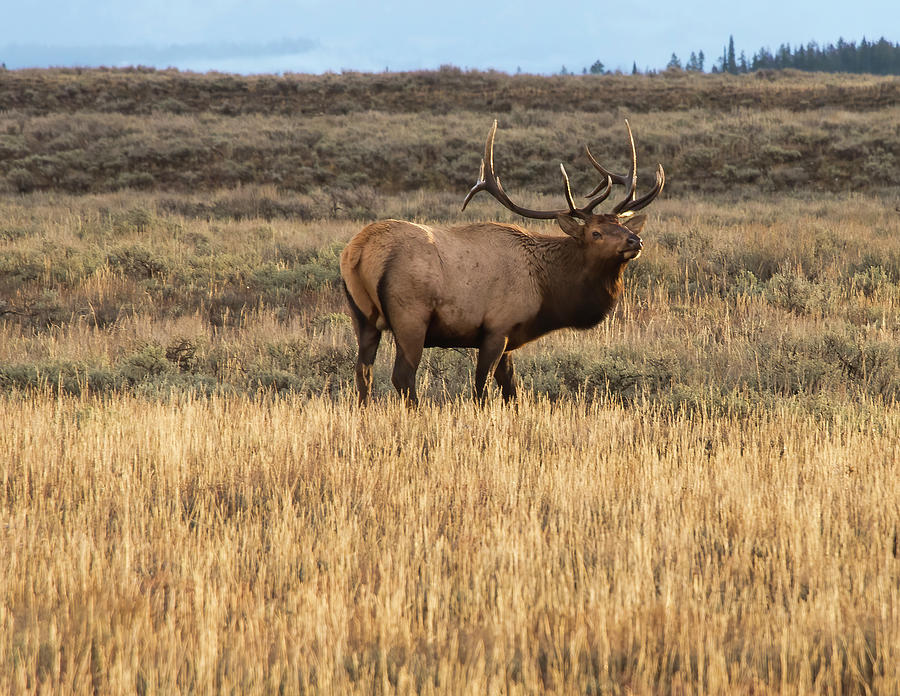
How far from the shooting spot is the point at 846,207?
67.2 ft

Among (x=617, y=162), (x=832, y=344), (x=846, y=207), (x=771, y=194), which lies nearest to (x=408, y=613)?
(x=832, y=344)

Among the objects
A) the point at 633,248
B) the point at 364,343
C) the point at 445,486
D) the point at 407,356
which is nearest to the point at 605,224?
the point at 633,248

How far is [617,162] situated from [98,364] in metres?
22.8

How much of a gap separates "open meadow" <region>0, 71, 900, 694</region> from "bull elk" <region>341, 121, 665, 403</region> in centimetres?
51

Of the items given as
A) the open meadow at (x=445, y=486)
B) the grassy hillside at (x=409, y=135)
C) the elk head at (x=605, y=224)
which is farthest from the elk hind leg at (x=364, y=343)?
the grassy hillside at (x=409, y=135)

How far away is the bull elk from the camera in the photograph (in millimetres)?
6988

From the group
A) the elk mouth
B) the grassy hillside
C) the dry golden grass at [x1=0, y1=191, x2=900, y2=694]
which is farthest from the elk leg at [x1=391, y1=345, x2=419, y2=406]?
the grassy hillside

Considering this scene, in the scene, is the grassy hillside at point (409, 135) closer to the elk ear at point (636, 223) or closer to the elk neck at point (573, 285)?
the elk neck at point (573, 285)

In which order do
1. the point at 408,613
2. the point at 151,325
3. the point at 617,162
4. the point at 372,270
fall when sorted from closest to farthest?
1. the point at 408,613
2. the point at 372,270
3. the point at 151,325
4. the point at 617,162

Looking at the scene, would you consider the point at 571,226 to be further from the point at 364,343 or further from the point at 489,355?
the point at 364,343

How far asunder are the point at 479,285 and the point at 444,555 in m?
3.28

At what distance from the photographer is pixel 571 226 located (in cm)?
756

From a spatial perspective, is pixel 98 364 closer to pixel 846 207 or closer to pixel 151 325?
pixel 151 325

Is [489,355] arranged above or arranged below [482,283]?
below
